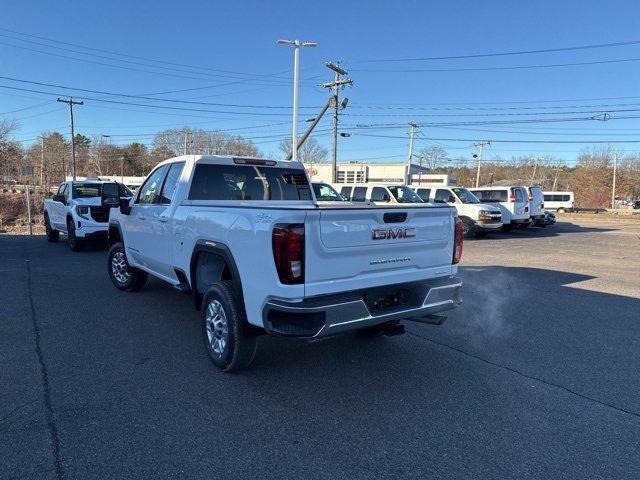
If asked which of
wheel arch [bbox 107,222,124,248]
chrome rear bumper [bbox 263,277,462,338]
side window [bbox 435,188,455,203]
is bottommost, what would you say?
chrome rear bumper [bbox 263,277,462,338]

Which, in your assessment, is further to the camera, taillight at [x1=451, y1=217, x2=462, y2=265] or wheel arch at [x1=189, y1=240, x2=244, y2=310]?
taillight at [x1=451, y1=217, x2=462, y2=265]

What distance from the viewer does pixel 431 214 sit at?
4.08 metres

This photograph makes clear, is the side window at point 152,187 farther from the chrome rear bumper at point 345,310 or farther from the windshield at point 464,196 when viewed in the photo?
the windshield at point 464,196

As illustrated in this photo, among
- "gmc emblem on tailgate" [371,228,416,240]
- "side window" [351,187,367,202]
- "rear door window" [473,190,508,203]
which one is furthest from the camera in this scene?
"rear door window" [473,190,508,203]

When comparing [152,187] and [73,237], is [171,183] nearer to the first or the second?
[152,187]

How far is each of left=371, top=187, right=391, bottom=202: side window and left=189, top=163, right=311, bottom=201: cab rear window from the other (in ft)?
35.3

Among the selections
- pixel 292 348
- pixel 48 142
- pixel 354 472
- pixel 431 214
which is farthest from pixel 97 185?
pixel 48 142

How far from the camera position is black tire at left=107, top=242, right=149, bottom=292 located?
7036 millimetres

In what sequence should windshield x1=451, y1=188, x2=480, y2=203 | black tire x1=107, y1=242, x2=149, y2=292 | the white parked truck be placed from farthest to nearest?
1. windshield x1=451, y1=188, x2=480, y2=203
2. the white parked truck
3. black tire x1=107, y1=242, x2=149, y2=292

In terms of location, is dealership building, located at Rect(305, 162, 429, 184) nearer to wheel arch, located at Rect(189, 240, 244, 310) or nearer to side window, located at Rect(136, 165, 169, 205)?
side window, located at Rect(136, 165, 169, 205)

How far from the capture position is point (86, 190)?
13.2 metres

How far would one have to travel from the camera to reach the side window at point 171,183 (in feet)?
18.0

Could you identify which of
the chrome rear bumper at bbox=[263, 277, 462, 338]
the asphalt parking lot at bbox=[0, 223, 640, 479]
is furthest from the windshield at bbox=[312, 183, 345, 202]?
the chrome rear bumper at bbox=[263, 277, 462, 338]

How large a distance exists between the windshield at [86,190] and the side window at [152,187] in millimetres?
7778
